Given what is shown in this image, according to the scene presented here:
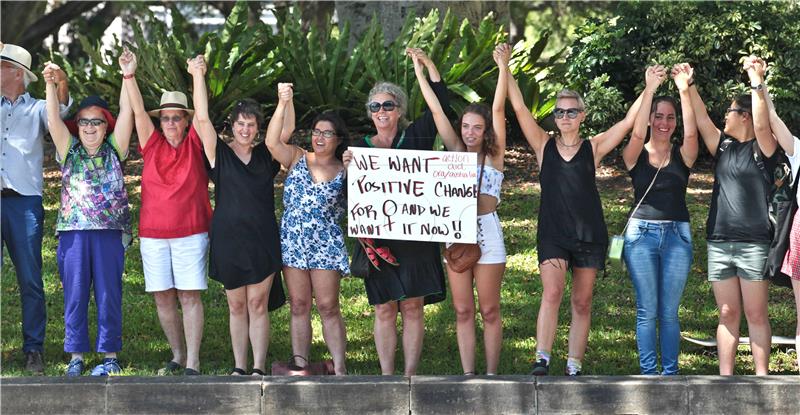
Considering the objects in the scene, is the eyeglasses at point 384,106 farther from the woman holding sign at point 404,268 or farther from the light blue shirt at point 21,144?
the light blue shirt at point 21,144

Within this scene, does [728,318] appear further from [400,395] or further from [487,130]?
[400,395]

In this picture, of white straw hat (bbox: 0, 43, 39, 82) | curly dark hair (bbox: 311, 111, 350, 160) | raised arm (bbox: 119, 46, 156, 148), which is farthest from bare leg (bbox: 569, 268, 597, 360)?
white straw hat (bbox: 0, 43, 39, 82)

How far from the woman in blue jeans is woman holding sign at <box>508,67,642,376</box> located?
0.16 metres

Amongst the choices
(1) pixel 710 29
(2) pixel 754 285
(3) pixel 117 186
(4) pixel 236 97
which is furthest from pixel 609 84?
(3) pixel 117 186

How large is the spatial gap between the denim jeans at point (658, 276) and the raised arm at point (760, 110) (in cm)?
70

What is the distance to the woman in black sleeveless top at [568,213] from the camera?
8195mm

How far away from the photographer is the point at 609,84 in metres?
12.7

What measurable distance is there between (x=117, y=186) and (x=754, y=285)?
4114 millimetres

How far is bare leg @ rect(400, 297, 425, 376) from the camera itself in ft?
27.5

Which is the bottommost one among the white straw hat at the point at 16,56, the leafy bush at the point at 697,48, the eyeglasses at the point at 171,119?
the eyeglasses at the point at 171,119

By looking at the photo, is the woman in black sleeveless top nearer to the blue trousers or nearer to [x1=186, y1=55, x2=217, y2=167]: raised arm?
[x1=186, y1=55, x2=217, y2=167]: raised arm

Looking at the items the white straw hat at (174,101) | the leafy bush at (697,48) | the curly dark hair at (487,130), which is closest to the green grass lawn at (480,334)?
the leafy bush at (697,48)

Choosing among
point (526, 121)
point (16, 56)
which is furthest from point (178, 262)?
point (526, 121)

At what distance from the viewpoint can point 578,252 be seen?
821 cm
